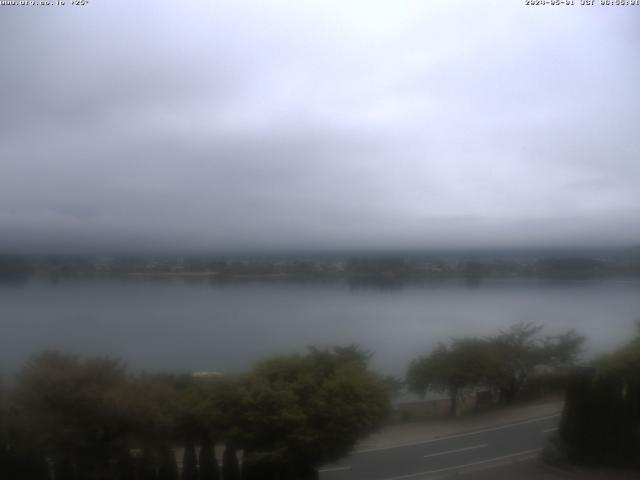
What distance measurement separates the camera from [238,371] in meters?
7.76

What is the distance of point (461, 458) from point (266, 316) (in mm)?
3471

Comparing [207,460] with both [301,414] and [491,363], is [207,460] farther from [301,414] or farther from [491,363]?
[491,363]

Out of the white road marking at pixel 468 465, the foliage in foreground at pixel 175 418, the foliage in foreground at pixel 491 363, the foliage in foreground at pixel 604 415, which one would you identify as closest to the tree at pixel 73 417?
the foliage in foreground at pixel 175 418

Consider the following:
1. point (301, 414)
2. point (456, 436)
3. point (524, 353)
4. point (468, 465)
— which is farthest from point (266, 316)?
point (524, 353)

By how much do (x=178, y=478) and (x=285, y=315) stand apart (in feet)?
9.25

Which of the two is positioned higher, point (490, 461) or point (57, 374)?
point (57, 374)

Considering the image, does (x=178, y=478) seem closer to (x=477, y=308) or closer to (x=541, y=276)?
(x=477, y=308)

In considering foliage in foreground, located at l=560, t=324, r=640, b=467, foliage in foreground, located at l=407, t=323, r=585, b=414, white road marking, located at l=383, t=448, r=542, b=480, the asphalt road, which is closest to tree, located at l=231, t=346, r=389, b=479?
the asphalt road

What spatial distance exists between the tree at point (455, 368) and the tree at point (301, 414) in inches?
37.6

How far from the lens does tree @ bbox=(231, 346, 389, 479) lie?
23.7 feet

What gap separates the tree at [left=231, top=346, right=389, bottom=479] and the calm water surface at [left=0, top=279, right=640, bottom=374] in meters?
0.53

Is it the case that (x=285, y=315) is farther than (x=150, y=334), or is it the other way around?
(x=285, y=315)

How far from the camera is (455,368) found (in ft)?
28.5

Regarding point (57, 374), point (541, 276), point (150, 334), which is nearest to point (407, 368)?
point (541, 276)
